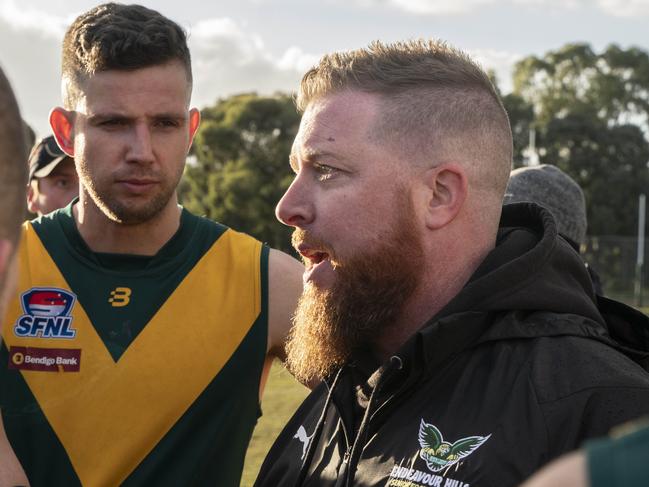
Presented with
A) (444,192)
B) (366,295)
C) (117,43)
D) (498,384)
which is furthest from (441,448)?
(117,43)

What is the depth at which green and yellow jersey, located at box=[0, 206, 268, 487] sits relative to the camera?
10.1 feet

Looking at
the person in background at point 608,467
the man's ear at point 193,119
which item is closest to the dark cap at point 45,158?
the man's ear at point 193,119

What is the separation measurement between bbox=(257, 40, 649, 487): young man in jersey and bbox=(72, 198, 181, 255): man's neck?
0.89m

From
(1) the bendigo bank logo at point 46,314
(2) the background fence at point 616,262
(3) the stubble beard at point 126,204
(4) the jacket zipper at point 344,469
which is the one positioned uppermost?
(3) the stubble beard at point 126,204

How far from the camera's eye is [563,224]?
4.59 meters

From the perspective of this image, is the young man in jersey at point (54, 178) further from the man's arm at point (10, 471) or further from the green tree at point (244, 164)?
the green tree at point (244, 164)

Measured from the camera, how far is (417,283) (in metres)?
2.43

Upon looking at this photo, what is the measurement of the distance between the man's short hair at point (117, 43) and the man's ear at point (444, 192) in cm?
134

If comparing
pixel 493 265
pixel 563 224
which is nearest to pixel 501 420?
pixel 493 265

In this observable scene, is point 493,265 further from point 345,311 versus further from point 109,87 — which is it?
point 109,87

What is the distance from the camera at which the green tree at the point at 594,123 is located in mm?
38250

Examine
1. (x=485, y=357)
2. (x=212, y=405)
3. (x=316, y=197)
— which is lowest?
(x=212, y=405)

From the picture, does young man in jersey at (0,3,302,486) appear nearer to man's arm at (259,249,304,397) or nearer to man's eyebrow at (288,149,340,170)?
man's arm at (259,249,304,397)

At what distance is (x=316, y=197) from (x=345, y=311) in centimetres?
33
